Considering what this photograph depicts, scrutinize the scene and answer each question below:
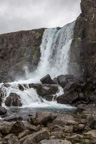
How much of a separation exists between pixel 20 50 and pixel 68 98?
36607 millimetres

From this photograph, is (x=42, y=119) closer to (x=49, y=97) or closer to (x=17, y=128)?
(x=17, y=128)

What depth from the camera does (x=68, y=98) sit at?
81.6 feet

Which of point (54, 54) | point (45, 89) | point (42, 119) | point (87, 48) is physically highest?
point (54, 54)

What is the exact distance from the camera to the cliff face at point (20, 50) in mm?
52122

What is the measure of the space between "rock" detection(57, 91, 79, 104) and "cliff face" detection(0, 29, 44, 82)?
24.5m

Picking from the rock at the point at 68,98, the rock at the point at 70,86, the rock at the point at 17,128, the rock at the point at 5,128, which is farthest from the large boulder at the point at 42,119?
the rock at the point at 70,86

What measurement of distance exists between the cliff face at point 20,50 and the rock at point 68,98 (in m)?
24.5

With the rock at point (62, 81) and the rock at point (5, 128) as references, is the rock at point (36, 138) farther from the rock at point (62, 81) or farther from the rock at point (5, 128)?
the rock at point (62, 81)

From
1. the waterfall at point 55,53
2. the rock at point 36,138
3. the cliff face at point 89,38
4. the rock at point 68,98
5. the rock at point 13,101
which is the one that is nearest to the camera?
the rock at point 36,138

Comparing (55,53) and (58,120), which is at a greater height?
(55,53)

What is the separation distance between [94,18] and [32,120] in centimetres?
2522

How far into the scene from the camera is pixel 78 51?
37594 mm

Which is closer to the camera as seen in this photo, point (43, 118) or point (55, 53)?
point (43, 118)

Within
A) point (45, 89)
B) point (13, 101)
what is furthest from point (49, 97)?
point (13, 101)
